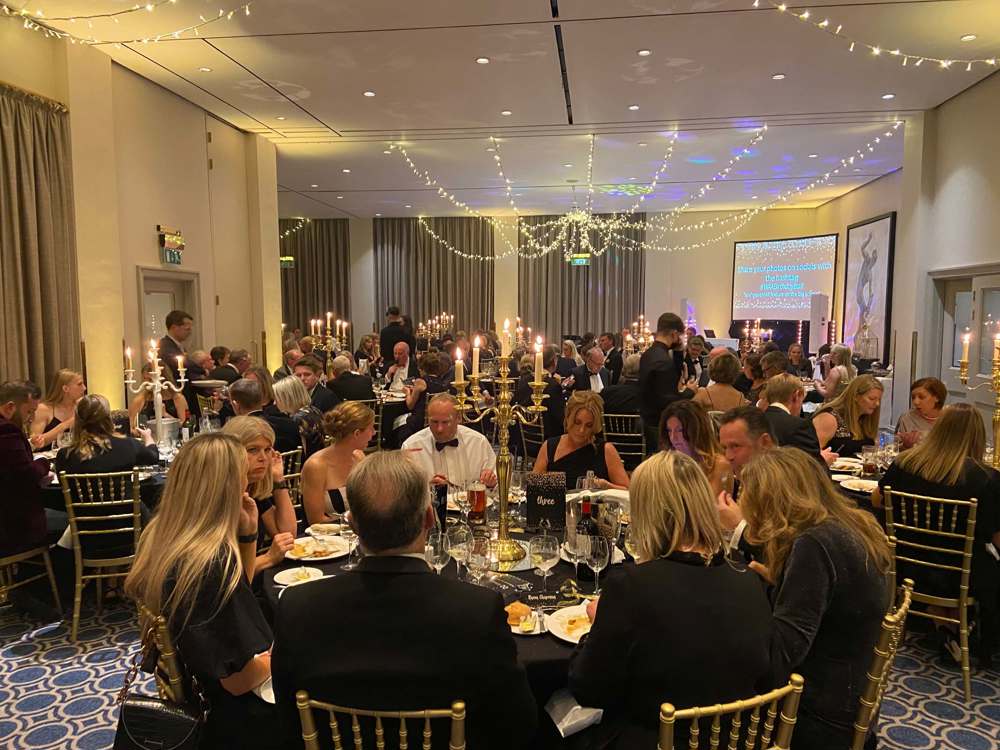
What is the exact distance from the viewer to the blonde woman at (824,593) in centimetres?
206

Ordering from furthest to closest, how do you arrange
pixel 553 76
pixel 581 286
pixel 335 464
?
1. pixel 581 286
2. pixel 553 76
3. pixel 335 464

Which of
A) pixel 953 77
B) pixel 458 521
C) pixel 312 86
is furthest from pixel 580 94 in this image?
pixel 458 521

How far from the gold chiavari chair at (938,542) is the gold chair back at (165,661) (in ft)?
10.2

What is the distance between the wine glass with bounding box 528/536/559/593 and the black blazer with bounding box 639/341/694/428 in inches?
148

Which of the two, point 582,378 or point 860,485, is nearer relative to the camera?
point 860,485

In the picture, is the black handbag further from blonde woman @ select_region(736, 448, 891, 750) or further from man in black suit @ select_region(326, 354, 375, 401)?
man in black suit @ select_region(326, 354, 375, 401)

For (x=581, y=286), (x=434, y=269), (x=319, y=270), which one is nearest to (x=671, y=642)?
(x=581, y=286)

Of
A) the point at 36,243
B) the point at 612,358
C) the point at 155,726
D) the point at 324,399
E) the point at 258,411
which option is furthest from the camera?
the point at 612,358

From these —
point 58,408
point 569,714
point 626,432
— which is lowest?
point 569,714

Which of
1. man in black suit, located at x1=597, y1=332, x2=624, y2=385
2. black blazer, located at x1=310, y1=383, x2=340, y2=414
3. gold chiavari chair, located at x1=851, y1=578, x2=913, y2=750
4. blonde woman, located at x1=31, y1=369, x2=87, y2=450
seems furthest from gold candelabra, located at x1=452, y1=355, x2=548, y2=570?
man in black suit, located at x1=597, y1=332, x2=624, y2=385

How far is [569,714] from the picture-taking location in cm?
204

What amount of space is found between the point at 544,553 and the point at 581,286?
1506cm

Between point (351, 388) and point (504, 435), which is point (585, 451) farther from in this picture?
point (351, 388)

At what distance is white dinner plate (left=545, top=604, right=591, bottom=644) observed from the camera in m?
2.16
